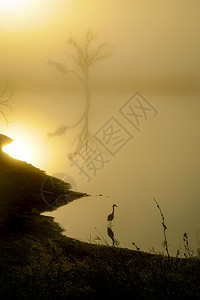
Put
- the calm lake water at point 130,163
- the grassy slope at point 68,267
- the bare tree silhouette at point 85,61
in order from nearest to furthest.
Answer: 1. the grassy slope at point 68,267
2. the calm lake water at point 130,163
3. the bare tree silhouette at point 85,61

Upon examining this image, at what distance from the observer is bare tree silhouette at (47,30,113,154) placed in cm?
286

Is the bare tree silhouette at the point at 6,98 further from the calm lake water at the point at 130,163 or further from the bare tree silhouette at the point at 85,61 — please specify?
the bare tree silhouette at the point at 85,61

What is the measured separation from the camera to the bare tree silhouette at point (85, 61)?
286cm

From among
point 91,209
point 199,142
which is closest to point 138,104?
point 199,142

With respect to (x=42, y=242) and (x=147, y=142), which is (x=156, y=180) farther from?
(x=42, y=242)

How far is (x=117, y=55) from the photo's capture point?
9.91 feet

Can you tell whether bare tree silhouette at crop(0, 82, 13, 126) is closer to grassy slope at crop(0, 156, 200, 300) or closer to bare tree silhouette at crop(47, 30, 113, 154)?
bare tree silhouette at crop(47, 30, 113, 154)

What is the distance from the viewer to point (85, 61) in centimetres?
302

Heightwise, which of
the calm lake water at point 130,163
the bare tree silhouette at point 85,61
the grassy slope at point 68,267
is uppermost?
the bare tree silhouette at point 85,61

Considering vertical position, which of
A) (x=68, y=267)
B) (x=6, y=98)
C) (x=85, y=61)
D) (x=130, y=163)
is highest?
(x=85, y=61)

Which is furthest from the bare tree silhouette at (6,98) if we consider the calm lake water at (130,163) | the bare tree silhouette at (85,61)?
the bare tree silhouette at (85,61)

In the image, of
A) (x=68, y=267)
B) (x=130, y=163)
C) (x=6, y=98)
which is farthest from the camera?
(x=6, y=98)

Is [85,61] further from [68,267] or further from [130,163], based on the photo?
[68,267]

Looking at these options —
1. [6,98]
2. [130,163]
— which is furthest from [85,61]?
[130,163]
